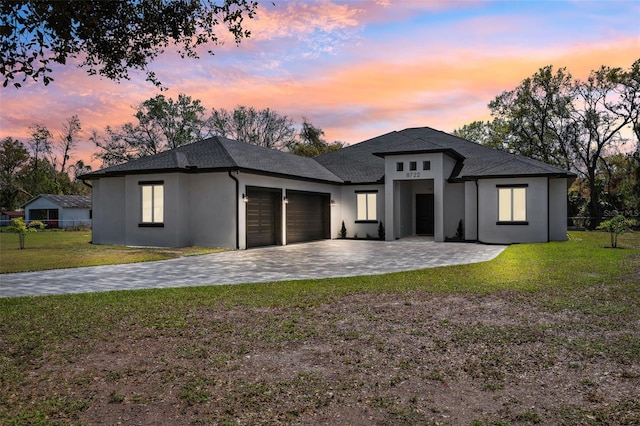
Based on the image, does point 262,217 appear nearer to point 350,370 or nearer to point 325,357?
point 325,357

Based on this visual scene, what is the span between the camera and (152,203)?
59.6ft

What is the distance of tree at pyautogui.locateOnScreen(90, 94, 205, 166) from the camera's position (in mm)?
39688

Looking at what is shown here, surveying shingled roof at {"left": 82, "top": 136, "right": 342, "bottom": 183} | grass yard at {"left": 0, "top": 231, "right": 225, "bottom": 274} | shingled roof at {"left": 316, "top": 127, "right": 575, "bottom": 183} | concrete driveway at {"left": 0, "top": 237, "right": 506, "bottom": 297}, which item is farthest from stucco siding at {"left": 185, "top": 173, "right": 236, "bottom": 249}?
shingled roof at {"left": 316, "top": 127, "right": 575, "bottom": 183}

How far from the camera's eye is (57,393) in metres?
3.84

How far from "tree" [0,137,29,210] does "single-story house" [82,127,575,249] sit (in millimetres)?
40151

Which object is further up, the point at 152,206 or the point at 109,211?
the point at 152,206

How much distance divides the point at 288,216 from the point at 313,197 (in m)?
2.61

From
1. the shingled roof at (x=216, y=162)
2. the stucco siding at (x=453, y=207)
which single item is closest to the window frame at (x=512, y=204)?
the stucco siding at (x=453, y=207)

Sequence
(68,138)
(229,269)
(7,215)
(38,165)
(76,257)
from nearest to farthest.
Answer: (229,269) → (76,257) → (7,215) → (68,138) → (38,165)

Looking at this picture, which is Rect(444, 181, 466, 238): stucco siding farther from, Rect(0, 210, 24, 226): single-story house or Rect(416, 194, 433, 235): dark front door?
Rect(0, 210, 24, 226): single-story house

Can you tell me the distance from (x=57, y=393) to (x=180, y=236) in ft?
46.4

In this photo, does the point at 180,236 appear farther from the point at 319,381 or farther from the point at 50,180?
the point at 50,180

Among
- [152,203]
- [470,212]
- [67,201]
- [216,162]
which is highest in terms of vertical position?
[216,162]

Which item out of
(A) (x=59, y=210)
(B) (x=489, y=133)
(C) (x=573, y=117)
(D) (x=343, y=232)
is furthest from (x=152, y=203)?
(B) (x=489, y=133)
